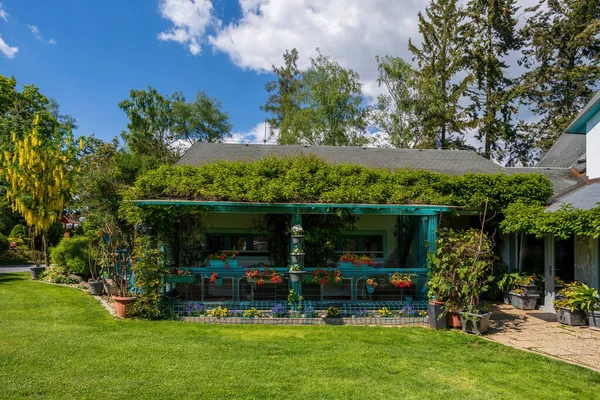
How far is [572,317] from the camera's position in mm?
8938

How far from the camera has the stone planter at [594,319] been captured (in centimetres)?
863

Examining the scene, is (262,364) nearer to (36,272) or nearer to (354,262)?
(354,262)

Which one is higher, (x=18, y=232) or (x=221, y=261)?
(x=221, y=261)

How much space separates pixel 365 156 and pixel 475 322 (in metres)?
8.87

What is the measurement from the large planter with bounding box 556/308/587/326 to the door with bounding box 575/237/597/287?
137 cm

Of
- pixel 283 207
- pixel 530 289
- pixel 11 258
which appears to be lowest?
pixel 11 258

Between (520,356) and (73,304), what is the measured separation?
35.5 ft

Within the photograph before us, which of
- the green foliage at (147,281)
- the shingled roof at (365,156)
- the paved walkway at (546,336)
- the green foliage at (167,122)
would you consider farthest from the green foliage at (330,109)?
the green foliage at (147,281)

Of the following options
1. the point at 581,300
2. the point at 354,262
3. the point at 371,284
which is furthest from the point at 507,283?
the point at 354,262

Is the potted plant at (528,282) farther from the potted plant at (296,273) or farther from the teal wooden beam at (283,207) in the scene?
the potted plant at (296,273)

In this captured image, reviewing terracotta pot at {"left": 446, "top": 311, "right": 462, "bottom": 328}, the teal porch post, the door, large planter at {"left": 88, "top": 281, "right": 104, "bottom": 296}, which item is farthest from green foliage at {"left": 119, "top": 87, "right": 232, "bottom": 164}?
the door

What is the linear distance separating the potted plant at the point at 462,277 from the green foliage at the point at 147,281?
20.7ft

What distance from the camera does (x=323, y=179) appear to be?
420 inches

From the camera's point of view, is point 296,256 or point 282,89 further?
point 282,89
